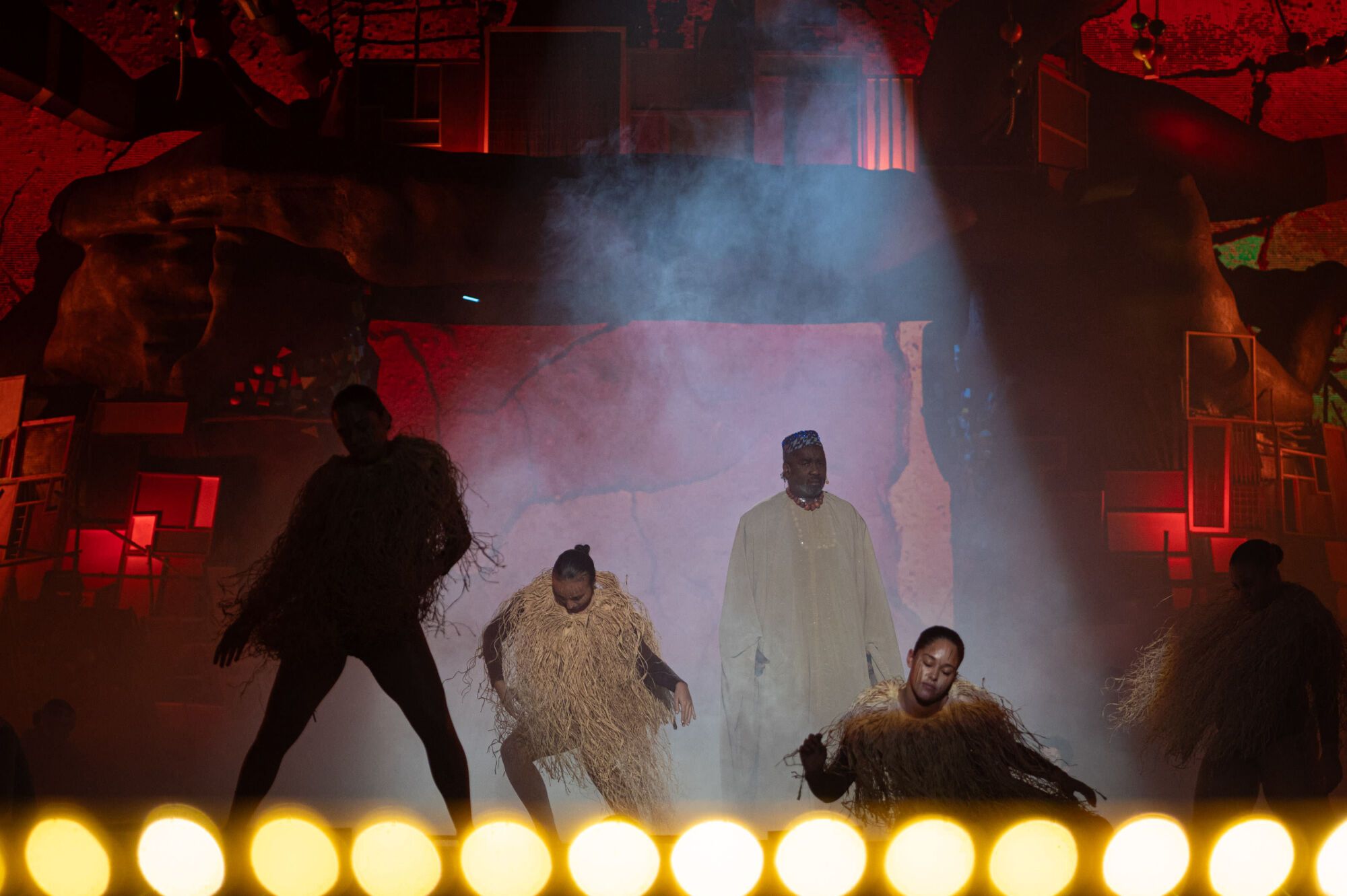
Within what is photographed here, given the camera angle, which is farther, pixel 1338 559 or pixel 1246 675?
pixel 1338 559

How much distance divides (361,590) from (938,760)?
1.79 m

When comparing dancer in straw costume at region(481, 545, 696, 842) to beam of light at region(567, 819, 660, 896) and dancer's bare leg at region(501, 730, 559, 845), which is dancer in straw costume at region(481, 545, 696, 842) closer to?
dancer's bare leg at region(501, 730, 559, 845)

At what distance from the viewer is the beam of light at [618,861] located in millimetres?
2334

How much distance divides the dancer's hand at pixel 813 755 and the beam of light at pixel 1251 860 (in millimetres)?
868

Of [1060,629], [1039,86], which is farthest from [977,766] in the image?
[1039,86]

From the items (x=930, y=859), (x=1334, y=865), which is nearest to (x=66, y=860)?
(x=930, y=859)

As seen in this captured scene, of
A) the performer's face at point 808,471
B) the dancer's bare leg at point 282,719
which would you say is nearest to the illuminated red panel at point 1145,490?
the performer's face at point 808,471

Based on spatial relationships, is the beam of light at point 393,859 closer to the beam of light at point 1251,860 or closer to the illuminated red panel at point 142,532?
the beam of light at point 1251,860

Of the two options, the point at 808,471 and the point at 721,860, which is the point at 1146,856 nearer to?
the point at 721,860

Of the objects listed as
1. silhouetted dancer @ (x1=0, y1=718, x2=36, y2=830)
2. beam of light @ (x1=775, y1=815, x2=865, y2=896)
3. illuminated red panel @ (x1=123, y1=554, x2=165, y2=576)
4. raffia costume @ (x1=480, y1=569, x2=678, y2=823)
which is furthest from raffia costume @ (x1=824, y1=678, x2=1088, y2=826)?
illuminated red panel @ (x1=123, y1=554, x2=165, y2=576)

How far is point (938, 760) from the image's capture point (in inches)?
107

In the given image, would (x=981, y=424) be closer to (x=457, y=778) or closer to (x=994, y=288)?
(x=994, y=288)

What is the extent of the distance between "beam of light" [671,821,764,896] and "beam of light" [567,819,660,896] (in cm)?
8

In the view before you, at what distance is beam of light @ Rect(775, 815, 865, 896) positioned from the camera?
7.61 feet
